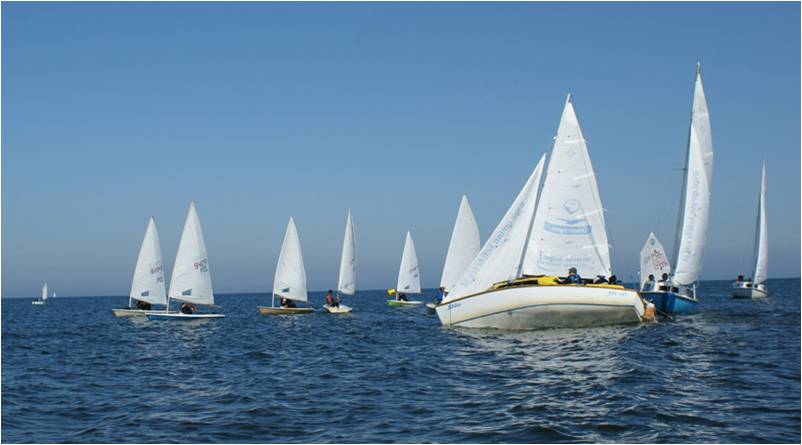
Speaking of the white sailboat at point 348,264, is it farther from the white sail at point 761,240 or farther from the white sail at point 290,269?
the white sail at point 761,240

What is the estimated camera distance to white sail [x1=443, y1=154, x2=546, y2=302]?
31016mm

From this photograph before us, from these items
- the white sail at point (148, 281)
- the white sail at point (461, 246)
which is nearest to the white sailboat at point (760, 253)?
the white sail at point (461, 246)

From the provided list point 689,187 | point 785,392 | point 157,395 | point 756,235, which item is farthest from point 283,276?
point 756,235

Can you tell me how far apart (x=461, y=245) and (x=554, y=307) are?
28499mm

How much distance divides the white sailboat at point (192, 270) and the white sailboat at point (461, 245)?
1774 centimetres

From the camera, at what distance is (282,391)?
17.5 metres

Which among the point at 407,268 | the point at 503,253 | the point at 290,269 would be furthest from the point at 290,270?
the point at 503,253

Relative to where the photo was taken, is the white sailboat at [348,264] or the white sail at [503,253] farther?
the white sailboat at [348,264]

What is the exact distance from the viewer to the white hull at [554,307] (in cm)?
2762

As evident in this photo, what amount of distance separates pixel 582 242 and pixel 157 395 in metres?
19.6

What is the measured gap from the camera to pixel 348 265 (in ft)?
Answer: 215

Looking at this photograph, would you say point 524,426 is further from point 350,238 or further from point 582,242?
point 350,238

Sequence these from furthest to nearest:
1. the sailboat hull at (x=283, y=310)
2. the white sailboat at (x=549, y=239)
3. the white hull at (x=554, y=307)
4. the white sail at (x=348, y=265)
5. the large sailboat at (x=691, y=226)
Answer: the white sail at (x=348, y=265), the sailboat hull at (x=283, y=310), the large sailboat at (x=691, y=226), the white sailboat at (x=549, y=239), the white hull at (x=554, y=307)

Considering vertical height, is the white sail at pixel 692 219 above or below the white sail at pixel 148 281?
above
